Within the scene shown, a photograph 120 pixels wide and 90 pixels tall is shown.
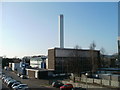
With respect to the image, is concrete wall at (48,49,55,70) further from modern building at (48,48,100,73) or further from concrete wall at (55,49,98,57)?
concrete wall at (55,49,98,57)

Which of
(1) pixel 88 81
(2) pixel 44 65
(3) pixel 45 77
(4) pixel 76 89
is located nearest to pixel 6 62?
(2) pixel 44 65

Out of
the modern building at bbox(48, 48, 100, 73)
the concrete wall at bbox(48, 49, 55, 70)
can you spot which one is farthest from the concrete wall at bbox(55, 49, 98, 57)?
the concrete wall at bbox(48, 49, 55, 70)

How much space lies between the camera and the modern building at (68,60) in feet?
140

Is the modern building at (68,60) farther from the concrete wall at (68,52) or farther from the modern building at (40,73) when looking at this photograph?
the modern building at (40,73)

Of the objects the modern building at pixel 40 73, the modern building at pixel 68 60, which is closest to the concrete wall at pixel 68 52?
the modern building at pixel 68 60

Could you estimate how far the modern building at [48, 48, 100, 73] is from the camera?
42812 mm

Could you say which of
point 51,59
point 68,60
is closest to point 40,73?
point 51,59

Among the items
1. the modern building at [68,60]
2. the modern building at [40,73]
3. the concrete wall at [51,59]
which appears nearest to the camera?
the modern building at [40,73]

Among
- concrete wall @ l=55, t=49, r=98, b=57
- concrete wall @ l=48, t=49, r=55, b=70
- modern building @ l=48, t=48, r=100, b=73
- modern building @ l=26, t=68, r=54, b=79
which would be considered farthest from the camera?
concrete wall @ l=55, t=49, r=98, b=57

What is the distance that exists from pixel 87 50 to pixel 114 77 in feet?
68.7

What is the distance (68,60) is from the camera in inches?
1695

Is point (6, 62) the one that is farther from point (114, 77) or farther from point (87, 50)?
point (114, 77)

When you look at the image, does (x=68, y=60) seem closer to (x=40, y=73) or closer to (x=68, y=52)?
(x=68, y=52)

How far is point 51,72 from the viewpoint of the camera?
137 feet
